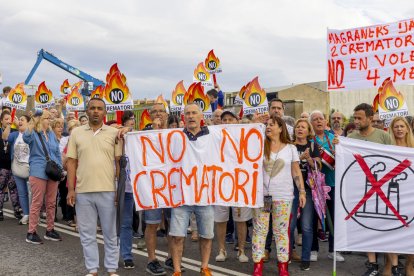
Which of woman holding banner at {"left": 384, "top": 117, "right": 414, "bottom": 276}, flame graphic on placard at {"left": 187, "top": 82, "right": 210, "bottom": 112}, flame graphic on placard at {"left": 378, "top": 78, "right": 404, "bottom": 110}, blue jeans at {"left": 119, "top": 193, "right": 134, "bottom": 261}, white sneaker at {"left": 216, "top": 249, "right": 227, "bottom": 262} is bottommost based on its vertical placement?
white sneaker at {"left": 216, "top": 249, "right": 227, "bottom": 262}

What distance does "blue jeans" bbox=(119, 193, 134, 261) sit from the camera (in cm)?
592

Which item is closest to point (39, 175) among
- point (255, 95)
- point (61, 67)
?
point (255, 95)

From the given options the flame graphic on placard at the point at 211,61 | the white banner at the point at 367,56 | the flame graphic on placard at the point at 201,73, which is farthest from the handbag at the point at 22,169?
the flame graphic on placard at the point at 211,61

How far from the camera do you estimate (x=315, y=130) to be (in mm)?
6574

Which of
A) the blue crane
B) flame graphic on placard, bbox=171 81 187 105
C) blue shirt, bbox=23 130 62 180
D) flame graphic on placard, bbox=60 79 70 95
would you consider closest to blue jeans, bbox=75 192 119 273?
blue shirt, bbox=23 130 62 180

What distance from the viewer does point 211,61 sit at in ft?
46.7

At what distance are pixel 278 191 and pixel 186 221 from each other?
3.50ft

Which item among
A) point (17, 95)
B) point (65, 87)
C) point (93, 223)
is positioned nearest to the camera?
point (93, 223)

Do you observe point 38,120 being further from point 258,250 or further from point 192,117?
point 258,250

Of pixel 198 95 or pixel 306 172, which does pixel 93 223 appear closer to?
pixel 306 172

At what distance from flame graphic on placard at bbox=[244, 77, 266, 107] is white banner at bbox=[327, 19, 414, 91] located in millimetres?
1770

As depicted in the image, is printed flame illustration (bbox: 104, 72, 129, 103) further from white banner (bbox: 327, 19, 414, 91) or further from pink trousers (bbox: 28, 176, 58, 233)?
white banner (bbox: 327, 19, 414, 91)

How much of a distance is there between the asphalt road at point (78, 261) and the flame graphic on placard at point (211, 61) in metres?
7.69

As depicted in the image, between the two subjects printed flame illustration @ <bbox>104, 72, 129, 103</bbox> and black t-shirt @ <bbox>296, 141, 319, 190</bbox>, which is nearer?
black t-shirt @ <bbox>296, 141, 319, 190</bbox>
